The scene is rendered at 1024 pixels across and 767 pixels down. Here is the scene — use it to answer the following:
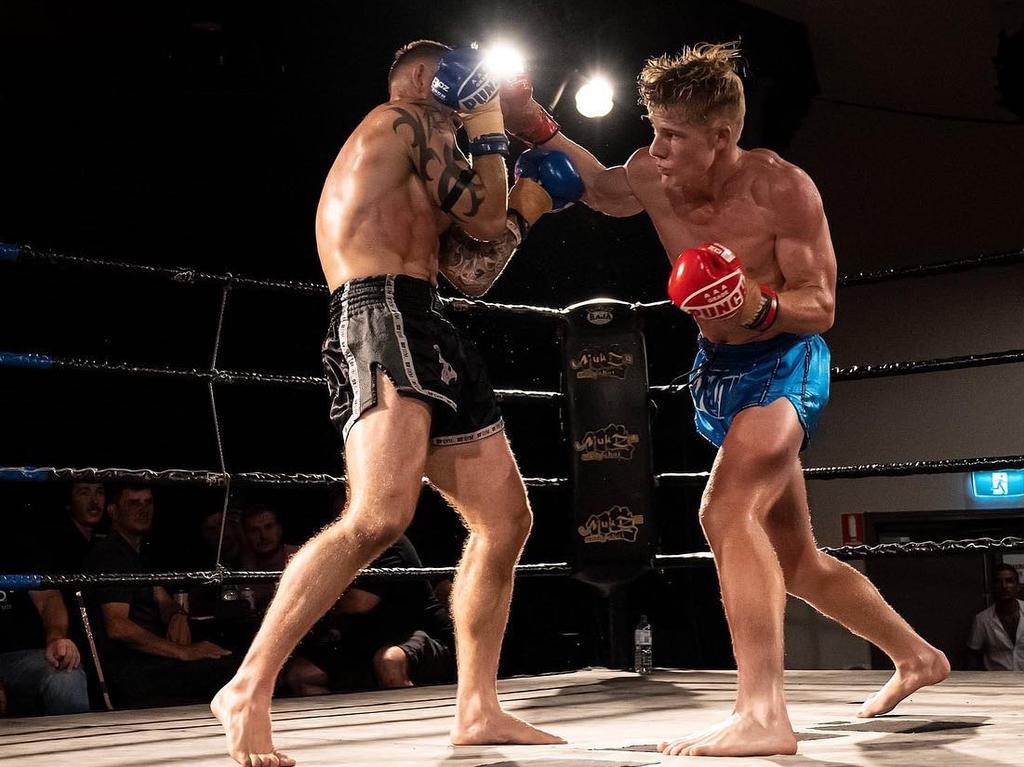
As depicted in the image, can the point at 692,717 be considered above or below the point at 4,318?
below

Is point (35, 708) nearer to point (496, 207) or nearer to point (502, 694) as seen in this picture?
point (502, 694)

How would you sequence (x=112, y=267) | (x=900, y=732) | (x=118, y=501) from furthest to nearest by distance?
(x=118, y=501) < (x=112, y=267) < (x=900, y=732)

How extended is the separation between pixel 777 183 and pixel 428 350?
0.64 m

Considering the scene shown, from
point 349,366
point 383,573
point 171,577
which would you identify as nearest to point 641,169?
point 349,366

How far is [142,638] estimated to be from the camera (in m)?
3.32

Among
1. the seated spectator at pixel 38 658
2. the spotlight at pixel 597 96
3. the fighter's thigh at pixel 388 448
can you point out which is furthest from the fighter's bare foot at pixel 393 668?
the spotlight at pixel 597 96

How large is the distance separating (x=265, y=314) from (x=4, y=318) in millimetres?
980

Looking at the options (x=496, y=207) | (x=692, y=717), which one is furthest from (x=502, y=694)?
(x=496, y=207)

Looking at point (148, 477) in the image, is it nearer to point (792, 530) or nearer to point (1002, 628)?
point (792, 530)

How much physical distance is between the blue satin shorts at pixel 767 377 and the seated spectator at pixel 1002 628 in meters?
4.33

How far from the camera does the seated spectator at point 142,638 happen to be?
10.4ft

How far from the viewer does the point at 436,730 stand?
6.98 feet

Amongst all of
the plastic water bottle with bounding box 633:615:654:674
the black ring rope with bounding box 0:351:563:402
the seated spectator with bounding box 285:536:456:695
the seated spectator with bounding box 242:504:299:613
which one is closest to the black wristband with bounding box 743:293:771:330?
the black ring rope with bounding box 0:351:563:402

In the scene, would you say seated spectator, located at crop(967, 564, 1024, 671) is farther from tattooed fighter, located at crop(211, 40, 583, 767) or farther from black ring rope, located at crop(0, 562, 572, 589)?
tattooed fighter, located at crop(211, 40, 583, 767)
